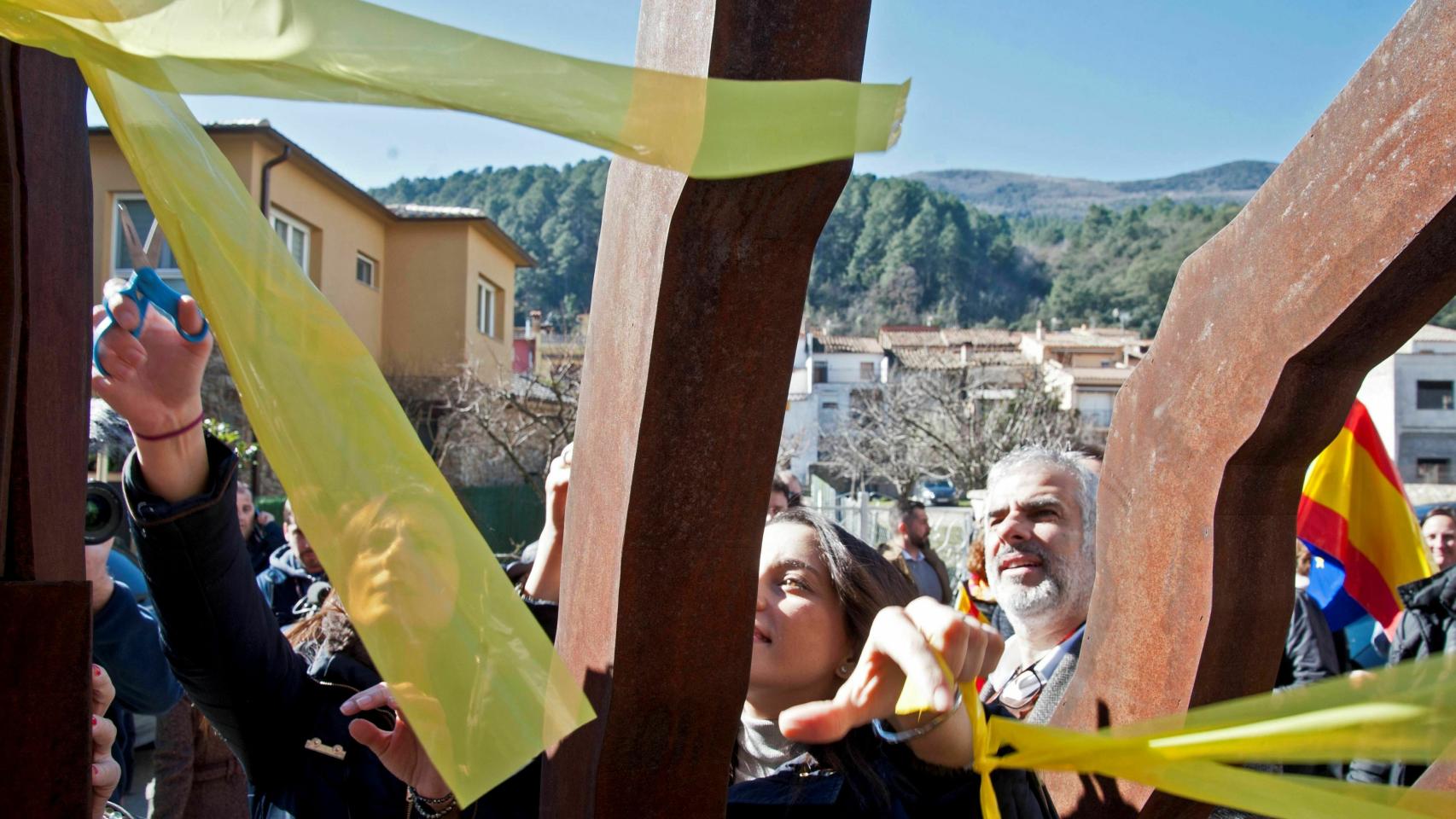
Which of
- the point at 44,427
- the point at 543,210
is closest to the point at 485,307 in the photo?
the point at 44,427

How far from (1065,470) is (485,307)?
82.6ft

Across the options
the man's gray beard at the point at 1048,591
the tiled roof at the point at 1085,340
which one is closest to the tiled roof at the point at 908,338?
the tiled roof at the point at 1085,340

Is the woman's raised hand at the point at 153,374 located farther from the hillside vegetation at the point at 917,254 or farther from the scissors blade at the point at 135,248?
the hillside vegetation at the point at 917,254

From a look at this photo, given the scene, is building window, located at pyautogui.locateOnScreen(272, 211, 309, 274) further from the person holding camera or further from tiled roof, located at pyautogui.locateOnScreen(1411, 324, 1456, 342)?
tiled roof, located at pyautogui.locateOnScreen(1411, 324, 1456, 342)

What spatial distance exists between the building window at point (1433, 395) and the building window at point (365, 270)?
4371 centimetres

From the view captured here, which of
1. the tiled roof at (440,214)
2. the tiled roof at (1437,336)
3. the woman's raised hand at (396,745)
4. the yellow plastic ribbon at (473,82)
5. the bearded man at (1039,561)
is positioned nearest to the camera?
the yellow plastic ribbon at (473,82)

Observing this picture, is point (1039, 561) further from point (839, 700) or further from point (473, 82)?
point (473, 82)

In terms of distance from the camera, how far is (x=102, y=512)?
6.11 feet

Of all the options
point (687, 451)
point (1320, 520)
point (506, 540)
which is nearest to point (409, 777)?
point (687, 451)

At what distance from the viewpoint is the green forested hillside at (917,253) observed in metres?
102

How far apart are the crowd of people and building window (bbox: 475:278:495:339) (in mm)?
23687

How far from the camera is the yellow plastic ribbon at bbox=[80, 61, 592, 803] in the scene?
932 mm

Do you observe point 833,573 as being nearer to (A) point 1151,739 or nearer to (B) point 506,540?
(A) point 1151,739

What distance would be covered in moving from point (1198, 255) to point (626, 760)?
3.13 ft
